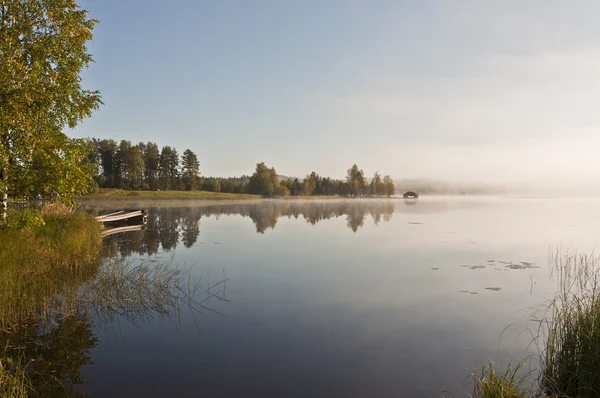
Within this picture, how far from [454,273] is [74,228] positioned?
22208 mm

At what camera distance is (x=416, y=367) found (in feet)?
30.5

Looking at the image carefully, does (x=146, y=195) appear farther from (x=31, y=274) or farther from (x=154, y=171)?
(x=31, y=274)

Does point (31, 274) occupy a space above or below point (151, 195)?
below

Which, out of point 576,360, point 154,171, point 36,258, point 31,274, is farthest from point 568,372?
point 154,171

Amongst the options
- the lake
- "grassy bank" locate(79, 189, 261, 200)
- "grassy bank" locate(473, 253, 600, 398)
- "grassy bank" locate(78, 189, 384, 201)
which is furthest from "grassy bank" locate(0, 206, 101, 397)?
"grassy bank" locate(79, 189, 261, 200)

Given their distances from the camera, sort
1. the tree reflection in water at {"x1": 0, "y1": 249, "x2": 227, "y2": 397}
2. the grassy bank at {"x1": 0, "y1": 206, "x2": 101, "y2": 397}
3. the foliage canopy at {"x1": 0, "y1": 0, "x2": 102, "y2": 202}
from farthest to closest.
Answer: the foliage canopy at {"x1": 0, "y1": 0, "x2": 102, "y2": 202}
the grassy bank at {"x1": 0, "y1": 206, "x2": 101, "y2": 397}
the tree reflection in water at {"x1": 0, "y1": 249, "x2": 227, "y2": 397}

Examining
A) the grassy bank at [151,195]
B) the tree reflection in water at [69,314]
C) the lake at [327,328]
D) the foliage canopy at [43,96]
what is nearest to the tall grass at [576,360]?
the lake at [327,328]

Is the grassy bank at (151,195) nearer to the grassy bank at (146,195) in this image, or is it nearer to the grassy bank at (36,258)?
the grassy bank at (146,195)

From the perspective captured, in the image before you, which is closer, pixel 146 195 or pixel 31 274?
pixel 31 274

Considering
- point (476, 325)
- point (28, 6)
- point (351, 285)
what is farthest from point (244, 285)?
point (28, 6)

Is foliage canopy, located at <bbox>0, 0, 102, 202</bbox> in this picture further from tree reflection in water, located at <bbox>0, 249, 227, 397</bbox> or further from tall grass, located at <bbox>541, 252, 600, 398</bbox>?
tall grass, located at <bbox>541, 252, 600, 398</bbox>

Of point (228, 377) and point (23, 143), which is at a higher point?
point (23, 143)

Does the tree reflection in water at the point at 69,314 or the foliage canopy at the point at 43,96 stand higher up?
the foliage canopy at the point at 43,96

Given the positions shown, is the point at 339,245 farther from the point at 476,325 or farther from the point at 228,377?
the point at 228,377
